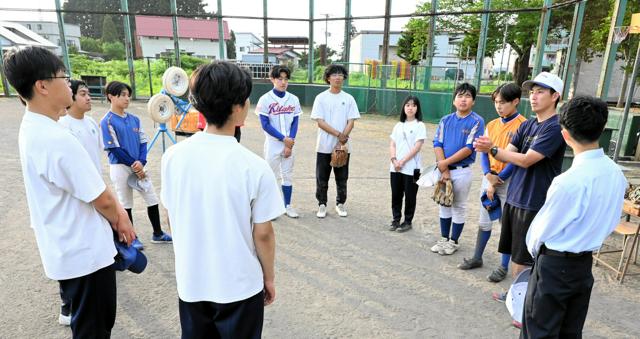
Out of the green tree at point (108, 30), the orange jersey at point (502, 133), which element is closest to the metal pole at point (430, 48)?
the orange jersey at point (502, 133)

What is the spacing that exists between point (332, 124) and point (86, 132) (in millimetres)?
2749

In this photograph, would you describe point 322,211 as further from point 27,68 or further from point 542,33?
point 542,33

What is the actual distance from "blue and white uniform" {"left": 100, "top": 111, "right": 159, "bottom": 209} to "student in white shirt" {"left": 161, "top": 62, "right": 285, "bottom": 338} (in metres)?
2.36

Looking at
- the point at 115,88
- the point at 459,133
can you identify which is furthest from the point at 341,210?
the point at 115,88

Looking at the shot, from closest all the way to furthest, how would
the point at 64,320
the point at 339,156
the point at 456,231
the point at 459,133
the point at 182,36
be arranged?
1. the point at 64,320
2. the point at 459,133
3. the point at 456,231
4. the point at 339,156
5. the point at 182,36

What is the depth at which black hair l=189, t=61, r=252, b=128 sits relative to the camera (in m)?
1.51

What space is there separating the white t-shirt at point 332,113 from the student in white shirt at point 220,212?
3406mm

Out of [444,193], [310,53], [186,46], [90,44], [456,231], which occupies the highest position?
[90,44]

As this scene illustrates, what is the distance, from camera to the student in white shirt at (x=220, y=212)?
1.53m

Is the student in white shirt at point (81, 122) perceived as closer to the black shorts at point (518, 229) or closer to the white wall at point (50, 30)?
the black shorts at point (518, 229)

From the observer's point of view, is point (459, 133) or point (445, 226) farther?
point (445, 226)

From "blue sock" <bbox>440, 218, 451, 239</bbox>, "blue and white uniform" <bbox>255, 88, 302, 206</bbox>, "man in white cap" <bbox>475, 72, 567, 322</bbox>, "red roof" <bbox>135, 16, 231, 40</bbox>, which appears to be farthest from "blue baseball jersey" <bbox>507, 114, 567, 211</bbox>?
"red roof" <bbox>135, 16, 231, 40</bbox>

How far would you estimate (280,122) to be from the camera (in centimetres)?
502

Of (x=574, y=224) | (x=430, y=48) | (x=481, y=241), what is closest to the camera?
(x=574, y=224)
